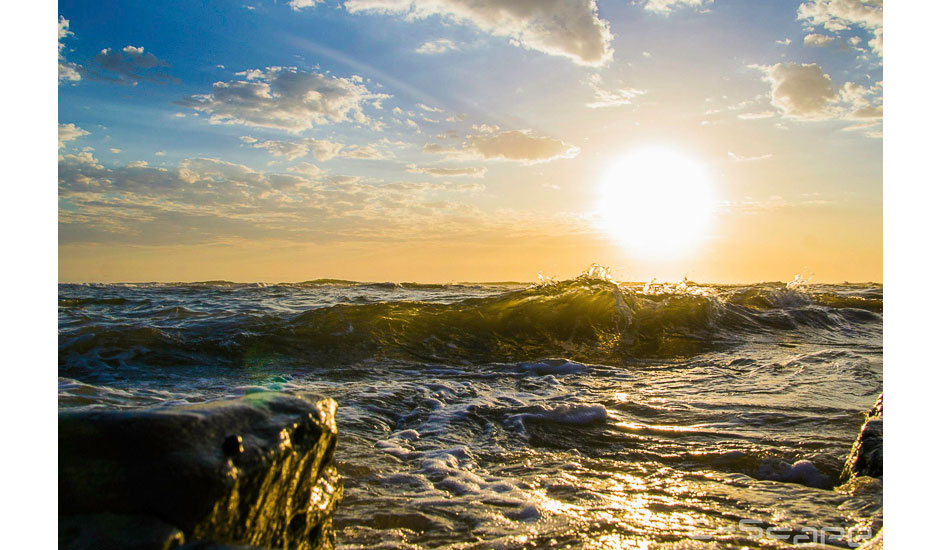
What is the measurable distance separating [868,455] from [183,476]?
10.1 ft

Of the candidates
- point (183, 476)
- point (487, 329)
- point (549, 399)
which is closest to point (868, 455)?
point (549, 399)

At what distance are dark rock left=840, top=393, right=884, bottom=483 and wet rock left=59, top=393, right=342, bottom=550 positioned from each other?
107 inches

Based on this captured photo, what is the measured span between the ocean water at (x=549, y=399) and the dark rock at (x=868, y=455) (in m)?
0.07

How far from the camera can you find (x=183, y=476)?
1.38 m

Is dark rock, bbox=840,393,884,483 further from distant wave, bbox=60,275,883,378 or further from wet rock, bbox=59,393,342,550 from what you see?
distant wave, bbox=60,275,883,378

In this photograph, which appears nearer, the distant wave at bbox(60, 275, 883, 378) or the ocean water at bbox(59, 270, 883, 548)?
the ocean water at bbox(59, 270, 883, 548)

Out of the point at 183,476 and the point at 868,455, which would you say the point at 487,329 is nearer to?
the point at 868,455

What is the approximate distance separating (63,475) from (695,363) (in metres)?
6.89

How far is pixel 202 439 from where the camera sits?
148cm

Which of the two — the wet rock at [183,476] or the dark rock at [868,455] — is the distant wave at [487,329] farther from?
the wet rock at [183,476]

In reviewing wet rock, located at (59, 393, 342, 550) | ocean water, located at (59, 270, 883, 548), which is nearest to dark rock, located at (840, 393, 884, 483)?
ocean water, located at (59, 270, 883, 548)

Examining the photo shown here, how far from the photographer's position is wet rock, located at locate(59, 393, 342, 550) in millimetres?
1334

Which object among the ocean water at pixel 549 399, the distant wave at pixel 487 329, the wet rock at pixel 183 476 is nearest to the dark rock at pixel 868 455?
the ocean water at pixel 549 399
